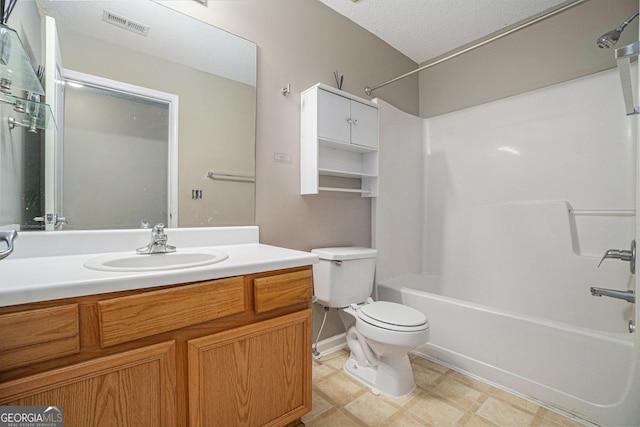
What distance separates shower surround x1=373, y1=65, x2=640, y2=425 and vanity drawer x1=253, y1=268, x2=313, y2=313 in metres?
1.13

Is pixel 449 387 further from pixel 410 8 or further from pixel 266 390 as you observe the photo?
pixel 410 8

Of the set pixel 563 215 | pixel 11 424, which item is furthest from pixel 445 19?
pixel 11 424

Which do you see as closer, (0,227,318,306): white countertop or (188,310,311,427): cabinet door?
(0,227,318,306): white countertop

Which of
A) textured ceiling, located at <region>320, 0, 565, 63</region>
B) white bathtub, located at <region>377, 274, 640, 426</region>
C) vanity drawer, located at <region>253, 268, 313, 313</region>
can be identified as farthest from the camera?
textured ceiling, located at <region>320, 0, 565, 63</region>

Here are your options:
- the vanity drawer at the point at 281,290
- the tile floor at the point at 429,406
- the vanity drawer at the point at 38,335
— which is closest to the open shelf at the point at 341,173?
the vanity drawer at the point at 281,290

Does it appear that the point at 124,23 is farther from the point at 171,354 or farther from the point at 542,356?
the point at 542,356

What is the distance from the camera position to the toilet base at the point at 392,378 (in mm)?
1568

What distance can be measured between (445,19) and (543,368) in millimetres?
2395

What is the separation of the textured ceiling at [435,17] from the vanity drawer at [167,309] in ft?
6.71

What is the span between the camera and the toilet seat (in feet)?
4.78

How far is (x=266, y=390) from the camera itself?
1.10m

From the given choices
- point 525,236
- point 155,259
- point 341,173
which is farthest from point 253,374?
point 525,236

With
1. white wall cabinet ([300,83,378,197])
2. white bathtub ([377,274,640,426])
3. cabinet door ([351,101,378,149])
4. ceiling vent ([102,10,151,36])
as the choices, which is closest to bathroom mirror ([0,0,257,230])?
ceiling vent ([102,10,151,36])

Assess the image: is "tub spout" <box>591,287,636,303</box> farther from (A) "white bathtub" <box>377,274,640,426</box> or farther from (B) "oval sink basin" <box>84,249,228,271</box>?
(B) "oval sink basin" <box>84,249,228,271</box>
